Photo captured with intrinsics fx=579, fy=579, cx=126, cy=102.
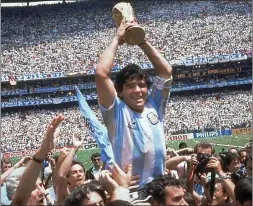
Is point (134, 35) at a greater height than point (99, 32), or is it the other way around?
point (99, 32)

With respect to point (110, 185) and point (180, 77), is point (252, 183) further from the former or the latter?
point (180, 77)

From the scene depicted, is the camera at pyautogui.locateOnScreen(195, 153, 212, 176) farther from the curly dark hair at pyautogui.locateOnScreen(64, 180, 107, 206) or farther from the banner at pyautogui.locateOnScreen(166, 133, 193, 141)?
the banner at pyautogui.locateOnScreen(166, 133, 193, 141)

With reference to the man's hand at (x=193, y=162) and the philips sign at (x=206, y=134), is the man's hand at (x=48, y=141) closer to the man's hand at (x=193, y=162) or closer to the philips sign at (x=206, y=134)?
the man's hand at (x=193, y=162)

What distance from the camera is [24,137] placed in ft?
135

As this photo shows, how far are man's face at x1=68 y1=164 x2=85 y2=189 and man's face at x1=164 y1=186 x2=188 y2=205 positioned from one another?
1.82 m

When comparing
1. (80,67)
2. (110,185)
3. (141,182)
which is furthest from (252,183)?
(80,67)

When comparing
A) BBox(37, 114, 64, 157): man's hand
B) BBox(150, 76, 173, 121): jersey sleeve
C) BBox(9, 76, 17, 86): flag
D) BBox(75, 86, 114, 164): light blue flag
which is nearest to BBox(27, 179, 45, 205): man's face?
BBox(37, 114, 64, 157): man's hand

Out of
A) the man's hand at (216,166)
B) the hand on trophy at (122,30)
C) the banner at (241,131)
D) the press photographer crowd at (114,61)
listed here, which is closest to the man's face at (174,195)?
the man's hand at (216,166)

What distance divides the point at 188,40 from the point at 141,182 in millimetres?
44824

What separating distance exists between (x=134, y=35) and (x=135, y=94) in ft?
1.38

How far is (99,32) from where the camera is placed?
48594 mm

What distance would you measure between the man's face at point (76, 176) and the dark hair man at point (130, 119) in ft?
4.01

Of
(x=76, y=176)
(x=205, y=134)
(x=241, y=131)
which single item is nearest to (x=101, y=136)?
(x=76, y=176)

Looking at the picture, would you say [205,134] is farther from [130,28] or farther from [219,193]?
[130,28]
